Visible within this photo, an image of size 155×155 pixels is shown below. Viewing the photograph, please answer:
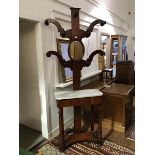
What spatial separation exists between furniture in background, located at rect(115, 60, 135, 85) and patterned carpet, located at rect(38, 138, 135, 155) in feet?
6.07

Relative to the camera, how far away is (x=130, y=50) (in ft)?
25.7

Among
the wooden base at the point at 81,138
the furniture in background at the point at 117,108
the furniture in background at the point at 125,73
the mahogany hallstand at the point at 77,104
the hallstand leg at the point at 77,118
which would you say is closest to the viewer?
the mahogany hallstand at the point at 77,104

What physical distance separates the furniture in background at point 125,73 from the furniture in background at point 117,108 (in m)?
0.82

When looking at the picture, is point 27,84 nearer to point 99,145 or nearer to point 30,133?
point 30,133

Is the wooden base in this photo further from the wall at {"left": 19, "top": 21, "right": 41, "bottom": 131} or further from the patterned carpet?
the wall at {"left": 19, "top": 21, "right": 41, "bottom": 131}

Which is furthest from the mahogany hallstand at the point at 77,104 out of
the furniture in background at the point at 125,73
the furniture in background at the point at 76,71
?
the furniture in background at the point at 125,73

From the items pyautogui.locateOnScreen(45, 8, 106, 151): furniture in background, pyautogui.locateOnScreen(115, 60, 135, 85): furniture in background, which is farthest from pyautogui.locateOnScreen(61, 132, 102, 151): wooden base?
pyautogui.locateOnScreen(115, 60, 135, 85): furniture in background

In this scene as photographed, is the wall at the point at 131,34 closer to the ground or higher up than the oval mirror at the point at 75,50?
higher up

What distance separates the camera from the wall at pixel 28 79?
2914 millimetres

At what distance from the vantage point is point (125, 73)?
4355mm

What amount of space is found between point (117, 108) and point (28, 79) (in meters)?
1.65

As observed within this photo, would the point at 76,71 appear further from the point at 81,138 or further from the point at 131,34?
the point at 131,34

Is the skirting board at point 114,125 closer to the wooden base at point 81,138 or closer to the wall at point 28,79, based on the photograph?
the wooden base at point 81,138
